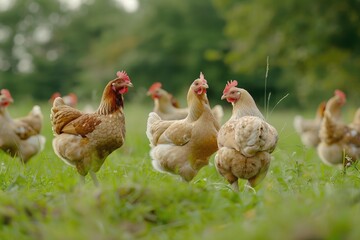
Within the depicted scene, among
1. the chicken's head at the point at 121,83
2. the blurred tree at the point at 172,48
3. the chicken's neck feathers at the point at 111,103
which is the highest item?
the blurred tree at the point at 172,48

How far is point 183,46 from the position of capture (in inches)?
1540

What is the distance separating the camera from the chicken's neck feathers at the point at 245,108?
5715 millimetres

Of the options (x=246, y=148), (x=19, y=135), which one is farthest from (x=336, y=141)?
(x=19, y=135)

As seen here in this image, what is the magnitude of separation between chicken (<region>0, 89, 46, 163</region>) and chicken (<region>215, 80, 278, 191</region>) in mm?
3083

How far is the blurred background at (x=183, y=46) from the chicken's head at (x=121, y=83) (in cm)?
1095

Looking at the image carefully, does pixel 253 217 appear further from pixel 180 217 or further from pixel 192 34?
pixel 192 34

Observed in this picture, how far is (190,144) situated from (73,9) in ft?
158

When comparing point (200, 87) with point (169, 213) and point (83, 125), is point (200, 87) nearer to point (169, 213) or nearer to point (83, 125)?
point (83, 125)

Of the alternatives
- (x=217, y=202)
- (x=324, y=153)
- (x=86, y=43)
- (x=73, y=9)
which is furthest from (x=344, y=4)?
(x=73, y=9)

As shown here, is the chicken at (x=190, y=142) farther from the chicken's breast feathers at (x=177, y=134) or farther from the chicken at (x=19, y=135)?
the chicken at (x=19, y=135)

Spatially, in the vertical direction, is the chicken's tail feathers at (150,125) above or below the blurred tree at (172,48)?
below

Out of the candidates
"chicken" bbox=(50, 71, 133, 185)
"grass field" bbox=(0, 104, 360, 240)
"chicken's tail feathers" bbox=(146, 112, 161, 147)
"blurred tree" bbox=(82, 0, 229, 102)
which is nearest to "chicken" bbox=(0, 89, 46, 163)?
"chicken" bbox=(50, 71, 133, 185)

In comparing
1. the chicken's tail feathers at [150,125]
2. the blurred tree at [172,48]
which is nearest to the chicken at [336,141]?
the chicken's tail feathers at [150,125]

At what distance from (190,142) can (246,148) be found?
2.74 feet
